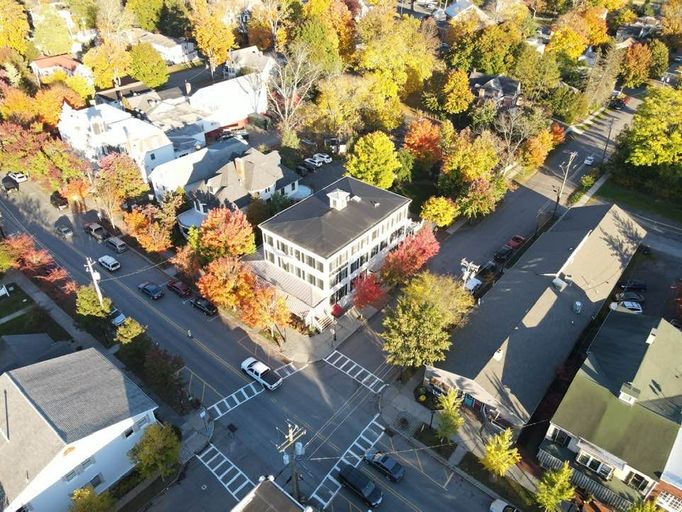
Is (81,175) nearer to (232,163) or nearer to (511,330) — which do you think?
(232,163)

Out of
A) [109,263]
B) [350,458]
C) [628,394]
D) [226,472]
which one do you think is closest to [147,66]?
[109,263]

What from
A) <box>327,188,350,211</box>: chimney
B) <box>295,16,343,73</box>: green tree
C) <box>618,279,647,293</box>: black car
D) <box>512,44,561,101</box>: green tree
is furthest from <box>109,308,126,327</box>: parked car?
<box>512,44,561,101</box>: green tree

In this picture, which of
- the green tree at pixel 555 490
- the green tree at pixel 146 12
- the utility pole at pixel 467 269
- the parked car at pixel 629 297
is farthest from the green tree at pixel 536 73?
the green tree at pixel 146 12

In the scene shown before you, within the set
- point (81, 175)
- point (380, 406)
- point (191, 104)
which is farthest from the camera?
point (191, 104)

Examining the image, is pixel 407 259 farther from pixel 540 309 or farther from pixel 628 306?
pixel 628 306

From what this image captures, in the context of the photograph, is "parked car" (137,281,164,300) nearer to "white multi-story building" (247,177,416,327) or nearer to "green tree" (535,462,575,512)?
"white multi-story building" (247,177,416,327)

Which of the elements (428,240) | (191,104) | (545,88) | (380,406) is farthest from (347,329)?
(545,88)
